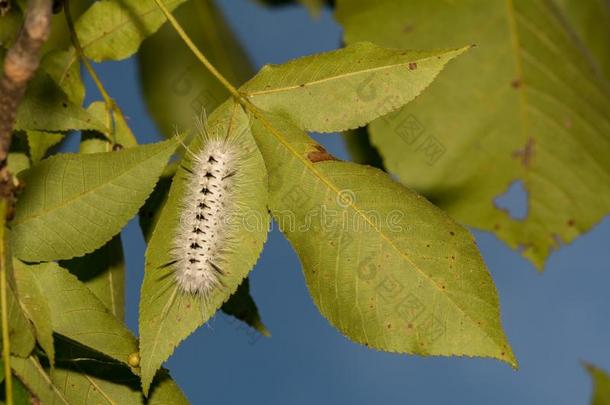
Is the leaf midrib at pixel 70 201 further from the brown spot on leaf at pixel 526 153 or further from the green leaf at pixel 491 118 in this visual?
the brown spot on leaf at pixel 526 153

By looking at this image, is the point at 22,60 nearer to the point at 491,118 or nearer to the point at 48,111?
the point at 48,111

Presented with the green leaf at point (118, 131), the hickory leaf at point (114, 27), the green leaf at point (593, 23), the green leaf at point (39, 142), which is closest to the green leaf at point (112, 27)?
the hickory leaf at point (114, 27)

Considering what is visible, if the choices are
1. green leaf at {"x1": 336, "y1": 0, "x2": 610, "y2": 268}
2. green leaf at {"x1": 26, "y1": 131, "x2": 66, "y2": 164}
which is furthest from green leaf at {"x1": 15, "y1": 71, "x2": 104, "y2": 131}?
green leaf at {"x1": 336, "y1": 0, "x2": 610, "y2": 268}

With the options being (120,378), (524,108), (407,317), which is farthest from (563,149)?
(120,378)

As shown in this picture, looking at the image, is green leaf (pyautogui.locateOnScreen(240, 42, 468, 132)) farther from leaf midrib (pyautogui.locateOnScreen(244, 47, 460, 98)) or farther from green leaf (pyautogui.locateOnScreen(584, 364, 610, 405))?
green leaf (pyautogui.locateOnScreen(584, 364, 610, 405))

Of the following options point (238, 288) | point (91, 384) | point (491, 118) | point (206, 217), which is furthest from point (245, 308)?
point (491, 118)
